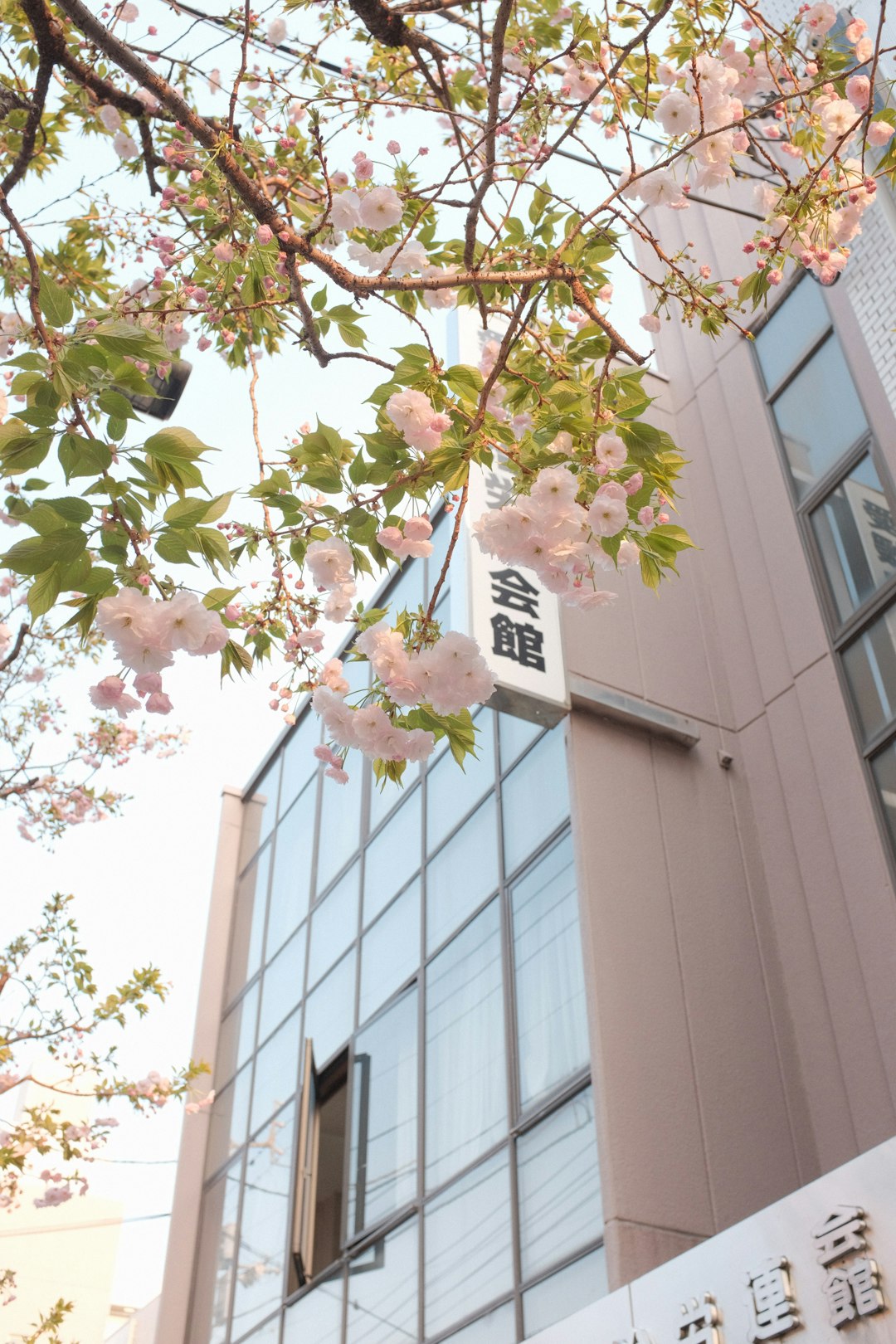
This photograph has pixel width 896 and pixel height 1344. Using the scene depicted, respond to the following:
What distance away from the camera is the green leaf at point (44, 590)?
8.29 ft

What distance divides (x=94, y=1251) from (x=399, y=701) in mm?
28794

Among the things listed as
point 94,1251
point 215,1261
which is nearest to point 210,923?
point 215,1261

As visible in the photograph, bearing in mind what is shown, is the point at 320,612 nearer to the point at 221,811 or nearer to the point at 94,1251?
the point at 221,811

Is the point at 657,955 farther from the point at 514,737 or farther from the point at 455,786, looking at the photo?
the point at 455,786

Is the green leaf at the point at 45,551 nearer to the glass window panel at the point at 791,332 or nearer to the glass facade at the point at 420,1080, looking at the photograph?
the glass facade at the point at 420,1080

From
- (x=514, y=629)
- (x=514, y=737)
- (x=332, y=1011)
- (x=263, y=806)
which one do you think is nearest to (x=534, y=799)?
(x=514, y=737)

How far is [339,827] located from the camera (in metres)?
11.8

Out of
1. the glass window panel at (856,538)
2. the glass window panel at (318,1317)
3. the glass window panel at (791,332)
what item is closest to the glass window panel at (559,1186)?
the glass window panel at (318,1317)

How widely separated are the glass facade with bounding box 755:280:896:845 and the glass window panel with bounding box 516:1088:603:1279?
2.41 m

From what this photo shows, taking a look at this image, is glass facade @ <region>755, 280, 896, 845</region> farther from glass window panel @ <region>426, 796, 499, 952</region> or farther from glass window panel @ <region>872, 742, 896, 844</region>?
glass window panel @ <region>426, 796, 499, 952</region>

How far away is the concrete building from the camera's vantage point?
6.15 m

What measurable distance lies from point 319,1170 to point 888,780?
5437 mm

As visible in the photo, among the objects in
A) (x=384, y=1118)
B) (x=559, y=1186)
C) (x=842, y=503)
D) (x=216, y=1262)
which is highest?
(x=842, y=503)

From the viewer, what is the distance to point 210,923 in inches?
570
